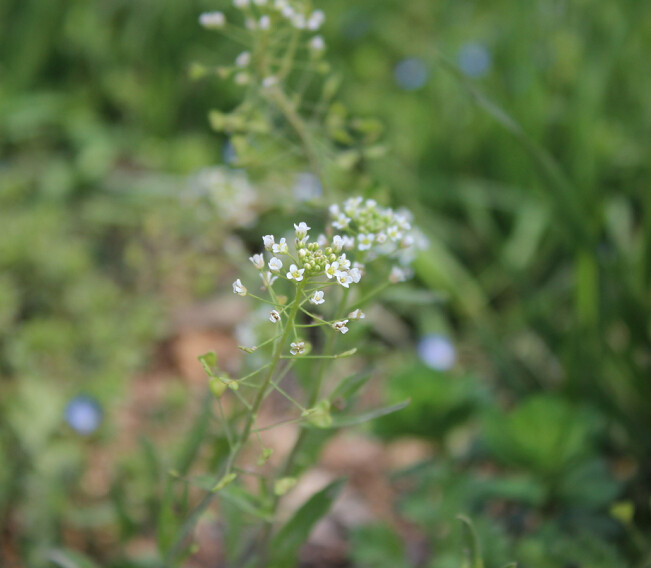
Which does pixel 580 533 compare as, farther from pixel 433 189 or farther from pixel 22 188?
pixel 22 188

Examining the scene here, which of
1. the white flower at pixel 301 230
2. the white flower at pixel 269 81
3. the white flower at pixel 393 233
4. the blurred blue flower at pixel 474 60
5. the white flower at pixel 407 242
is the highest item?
the white flower at pixel 269 81

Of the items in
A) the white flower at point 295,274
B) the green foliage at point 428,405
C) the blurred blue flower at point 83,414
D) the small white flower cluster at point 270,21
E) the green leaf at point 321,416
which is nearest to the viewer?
the white flower at point 295,274

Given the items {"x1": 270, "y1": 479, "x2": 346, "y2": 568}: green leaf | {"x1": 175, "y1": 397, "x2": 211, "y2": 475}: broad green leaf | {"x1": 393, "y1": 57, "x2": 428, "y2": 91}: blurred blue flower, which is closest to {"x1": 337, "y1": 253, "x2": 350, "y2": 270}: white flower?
{"x1": 270, "y1": 479, "x2": 346, "y2": 568}: green leaf

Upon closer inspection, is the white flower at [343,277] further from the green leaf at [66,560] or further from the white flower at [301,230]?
the green leaf at [66,560]

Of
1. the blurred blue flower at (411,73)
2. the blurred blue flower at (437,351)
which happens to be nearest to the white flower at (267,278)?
the blurred blue flower at (437,351)

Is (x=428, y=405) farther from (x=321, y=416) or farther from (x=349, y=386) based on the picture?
(x=321, y=416)

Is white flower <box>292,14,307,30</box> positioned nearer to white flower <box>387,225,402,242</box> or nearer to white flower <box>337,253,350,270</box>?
white flower <box>387,225,402,242</box>

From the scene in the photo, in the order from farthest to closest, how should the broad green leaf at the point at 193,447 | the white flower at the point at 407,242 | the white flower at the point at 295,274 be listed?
the broad green leaf at the point at 193,447 → the white flower at the point at 407,242 → the white flower at the point at 295,274

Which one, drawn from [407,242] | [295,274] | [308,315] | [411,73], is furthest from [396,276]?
[411,73]
